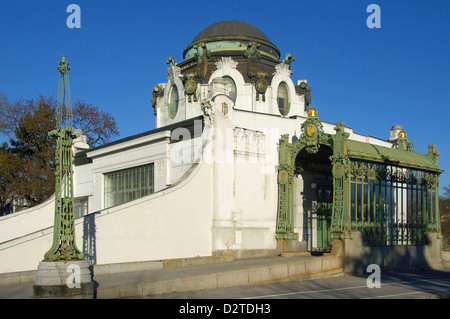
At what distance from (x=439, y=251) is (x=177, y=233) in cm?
1309

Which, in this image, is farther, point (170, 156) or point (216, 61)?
point (216, 61)

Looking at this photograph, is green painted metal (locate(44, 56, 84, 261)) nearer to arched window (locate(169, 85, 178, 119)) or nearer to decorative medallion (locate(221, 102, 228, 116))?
decorative medallion (locate(221, 102, 228, 116))

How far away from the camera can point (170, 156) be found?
1070 inches

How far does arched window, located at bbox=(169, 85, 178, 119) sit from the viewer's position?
1315 inches

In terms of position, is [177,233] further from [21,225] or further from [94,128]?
[94,128]

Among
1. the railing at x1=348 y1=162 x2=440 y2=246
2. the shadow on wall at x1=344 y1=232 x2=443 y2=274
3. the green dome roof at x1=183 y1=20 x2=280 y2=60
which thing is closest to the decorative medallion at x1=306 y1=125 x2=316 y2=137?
the railing at x1=348 y1=162 x2=440 y2=246

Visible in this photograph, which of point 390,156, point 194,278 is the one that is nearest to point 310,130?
point 390,156

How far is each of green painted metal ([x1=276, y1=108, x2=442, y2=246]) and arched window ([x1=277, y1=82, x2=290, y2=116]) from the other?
247 inches

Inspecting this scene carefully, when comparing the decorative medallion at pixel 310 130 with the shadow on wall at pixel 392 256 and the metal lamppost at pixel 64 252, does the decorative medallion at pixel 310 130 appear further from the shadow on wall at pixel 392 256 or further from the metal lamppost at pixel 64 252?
the metal lamppost at pixel 64 252

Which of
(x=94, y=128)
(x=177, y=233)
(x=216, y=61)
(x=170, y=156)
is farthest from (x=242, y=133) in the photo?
(x=94, y=128)

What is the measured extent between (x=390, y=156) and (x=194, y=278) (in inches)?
493

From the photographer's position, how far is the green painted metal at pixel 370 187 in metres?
22.9

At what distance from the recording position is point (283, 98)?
32.6m

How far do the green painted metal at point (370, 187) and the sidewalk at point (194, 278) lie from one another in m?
2.60
